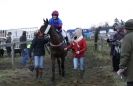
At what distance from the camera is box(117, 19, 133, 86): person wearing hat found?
9273mm

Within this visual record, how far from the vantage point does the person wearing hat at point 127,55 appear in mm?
9273

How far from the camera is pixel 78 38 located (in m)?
17.9

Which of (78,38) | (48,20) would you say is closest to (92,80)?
(78,38)

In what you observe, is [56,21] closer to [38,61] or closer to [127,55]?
[38,61]

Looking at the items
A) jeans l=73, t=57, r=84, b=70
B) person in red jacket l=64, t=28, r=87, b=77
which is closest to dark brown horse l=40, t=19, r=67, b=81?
person in red jacket l=64, t=28, r=87, b=77

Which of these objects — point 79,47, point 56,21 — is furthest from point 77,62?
point 56,21

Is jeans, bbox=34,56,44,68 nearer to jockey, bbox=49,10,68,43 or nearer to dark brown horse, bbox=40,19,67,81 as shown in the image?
dark brown horse, bbox=40,19,67,81

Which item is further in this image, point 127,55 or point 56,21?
point 56,21

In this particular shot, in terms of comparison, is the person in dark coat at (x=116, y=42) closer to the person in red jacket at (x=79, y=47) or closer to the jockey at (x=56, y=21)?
the person in red jacket at (x=79, y=47)

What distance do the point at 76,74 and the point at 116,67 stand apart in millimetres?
1682

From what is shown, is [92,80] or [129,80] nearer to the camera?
[129,80]

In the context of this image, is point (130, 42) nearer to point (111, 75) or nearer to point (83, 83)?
point (83, 83)

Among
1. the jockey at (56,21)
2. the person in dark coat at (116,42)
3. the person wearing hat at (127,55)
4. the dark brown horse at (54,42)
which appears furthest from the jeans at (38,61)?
the person wearing hat at (127,55)

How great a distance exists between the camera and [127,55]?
9.29 m
